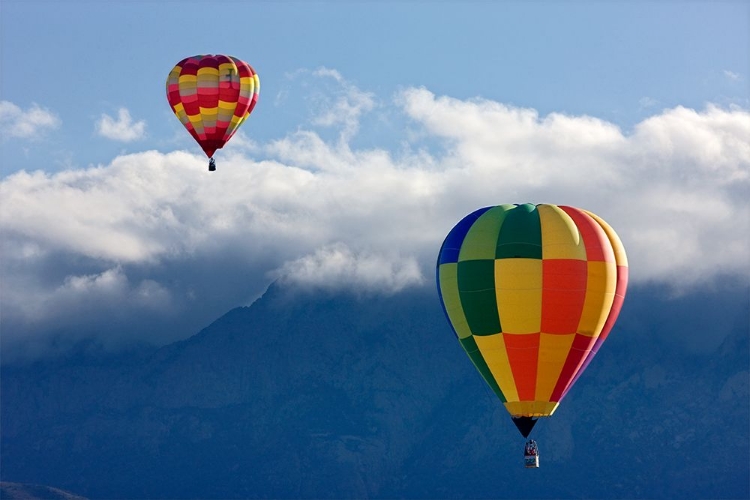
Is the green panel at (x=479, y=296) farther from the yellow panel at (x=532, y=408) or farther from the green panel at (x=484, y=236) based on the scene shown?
the yellow panel at (x=532, y=408)

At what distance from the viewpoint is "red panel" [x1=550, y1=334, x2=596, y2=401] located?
123 meters

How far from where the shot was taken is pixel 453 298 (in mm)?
128000

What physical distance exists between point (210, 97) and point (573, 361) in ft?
219

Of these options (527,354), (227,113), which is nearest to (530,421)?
(527,354)

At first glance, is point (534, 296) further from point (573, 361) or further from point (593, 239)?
point (593, 239)

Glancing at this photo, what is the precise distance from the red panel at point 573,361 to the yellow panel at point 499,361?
3341 millimetres

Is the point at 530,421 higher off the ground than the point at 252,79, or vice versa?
the point at 252,79

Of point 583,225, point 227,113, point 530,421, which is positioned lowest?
point 530,421

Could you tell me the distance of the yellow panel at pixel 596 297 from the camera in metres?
124

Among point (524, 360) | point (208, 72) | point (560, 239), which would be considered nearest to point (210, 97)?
A: point (208, 72)

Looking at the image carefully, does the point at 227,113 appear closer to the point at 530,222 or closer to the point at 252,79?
the point at 252,79

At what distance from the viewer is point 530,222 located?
4941 inches

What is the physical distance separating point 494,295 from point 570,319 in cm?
623

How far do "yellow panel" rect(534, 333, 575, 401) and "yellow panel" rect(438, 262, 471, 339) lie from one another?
6910 mm
